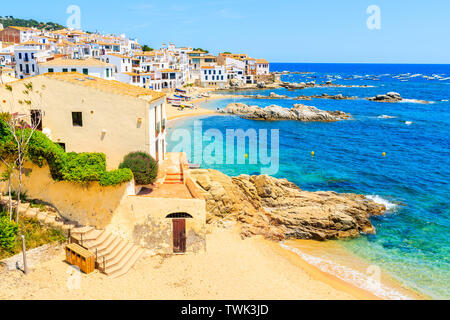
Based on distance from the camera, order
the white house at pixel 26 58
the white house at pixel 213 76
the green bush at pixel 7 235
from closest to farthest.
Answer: the green bush at pixel 7 235 < the white house at pixel 26 58 < the white house at pixel 213 76

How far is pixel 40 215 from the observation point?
1902cm

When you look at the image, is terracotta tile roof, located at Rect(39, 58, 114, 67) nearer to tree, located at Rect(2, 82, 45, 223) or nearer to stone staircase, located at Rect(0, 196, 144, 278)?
tree, located at Rect(2, 82, 45, 223)

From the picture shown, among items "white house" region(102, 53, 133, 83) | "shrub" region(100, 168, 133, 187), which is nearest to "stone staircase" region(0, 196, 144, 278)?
"shrub" region(100, 168, 133, 187)

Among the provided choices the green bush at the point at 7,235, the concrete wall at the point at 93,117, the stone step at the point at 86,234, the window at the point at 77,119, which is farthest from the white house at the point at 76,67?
the green bush at the point at 7,235

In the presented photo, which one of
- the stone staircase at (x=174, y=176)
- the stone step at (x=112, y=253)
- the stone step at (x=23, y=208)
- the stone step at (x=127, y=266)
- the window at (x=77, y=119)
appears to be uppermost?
the window at (x=77, y=119)

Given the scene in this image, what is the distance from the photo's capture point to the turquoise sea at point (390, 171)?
2350 centimetres

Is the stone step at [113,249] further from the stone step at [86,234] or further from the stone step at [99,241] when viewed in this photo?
the stone step at [86,234]

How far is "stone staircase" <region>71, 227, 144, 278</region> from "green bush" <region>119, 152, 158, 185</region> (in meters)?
3.62

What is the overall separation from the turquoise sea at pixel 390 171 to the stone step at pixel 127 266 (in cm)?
1420

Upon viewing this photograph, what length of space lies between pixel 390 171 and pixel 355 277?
998 inches

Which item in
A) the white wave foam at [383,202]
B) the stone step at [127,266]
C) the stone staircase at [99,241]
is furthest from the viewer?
the white wave foam at [383,202]
